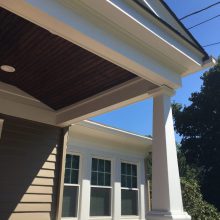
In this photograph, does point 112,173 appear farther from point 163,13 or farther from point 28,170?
point 163,13

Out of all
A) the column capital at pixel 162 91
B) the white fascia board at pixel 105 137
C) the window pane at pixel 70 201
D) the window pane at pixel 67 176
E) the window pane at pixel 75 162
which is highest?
the white fascia board at pixel 105 137

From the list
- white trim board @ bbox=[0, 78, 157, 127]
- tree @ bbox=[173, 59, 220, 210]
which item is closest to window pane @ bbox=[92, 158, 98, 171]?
white trim board @ bbox=[0, 78, 157, 127]

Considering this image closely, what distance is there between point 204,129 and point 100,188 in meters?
13.1

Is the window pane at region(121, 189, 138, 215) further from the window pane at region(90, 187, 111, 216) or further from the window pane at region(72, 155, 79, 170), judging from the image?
the window pane at region(72, 155, 79, 170)

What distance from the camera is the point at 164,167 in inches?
137

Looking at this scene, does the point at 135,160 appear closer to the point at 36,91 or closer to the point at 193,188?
the point at 193,188

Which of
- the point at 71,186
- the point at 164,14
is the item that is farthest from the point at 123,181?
the point at 164,14

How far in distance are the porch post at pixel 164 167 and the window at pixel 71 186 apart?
3.89m

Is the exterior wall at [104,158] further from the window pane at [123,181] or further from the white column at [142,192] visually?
the window pane at [123,181]

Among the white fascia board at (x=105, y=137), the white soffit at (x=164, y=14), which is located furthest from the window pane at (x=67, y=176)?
the white soffit at (x=164, y=14)

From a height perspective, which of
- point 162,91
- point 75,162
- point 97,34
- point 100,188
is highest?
point 97,34

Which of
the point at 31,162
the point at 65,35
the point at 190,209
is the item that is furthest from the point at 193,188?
the point at 65,35

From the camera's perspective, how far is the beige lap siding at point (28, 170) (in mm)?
4832

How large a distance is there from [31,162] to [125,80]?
7.85 feet
